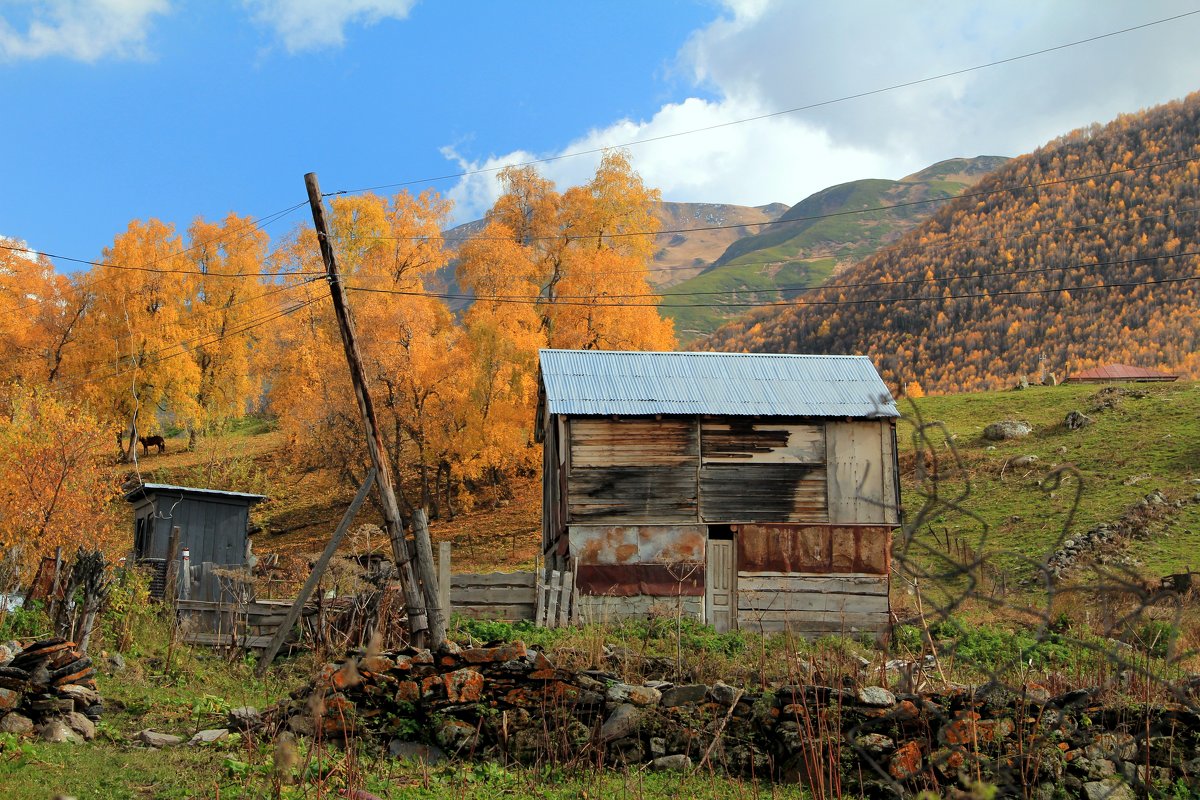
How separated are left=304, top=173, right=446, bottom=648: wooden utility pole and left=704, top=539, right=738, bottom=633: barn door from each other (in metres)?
7.86

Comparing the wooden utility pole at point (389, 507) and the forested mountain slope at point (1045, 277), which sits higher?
the forested mountain slope at point (1045, 277)

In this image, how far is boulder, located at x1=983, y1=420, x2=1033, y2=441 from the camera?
1619 inches

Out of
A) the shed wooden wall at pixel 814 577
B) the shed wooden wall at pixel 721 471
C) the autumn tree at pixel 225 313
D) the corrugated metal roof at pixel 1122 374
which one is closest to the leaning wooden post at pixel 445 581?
the shed wooden wall at pixel 721 471

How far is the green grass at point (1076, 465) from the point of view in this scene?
29.6 m

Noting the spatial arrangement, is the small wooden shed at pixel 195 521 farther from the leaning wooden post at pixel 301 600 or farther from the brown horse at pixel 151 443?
the brown horse at pixel 151 443

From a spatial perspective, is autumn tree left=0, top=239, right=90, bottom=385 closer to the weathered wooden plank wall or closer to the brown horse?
the brown horse

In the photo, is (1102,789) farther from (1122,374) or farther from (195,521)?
(1122,374)

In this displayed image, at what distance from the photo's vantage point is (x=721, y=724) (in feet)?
33.5

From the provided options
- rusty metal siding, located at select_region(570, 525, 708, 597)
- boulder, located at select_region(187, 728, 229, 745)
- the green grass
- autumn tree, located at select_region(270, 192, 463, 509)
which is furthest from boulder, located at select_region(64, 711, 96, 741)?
autumn tree, located at select_region(270, 192, 463, 509)

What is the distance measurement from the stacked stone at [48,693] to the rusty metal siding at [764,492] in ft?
45.5

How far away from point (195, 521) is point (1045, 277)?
276 ft

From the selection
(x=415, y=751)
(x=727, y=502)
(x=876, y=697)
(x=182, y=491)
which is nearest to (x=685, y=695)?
(x=876, y=697)

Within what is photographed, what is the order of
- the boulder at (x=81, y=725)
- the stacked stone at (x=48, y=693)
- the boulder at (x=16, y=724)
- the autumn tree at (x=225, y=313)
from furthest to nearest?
the autumn tree at (x=225, y=313), the boulder at (x=81, y=725), the stacked stone at (x=48, y=693), the boulder at (x=16, y=724)

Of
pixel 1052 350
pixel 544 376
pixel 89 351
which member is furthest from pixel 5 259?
pixel 1052 350
